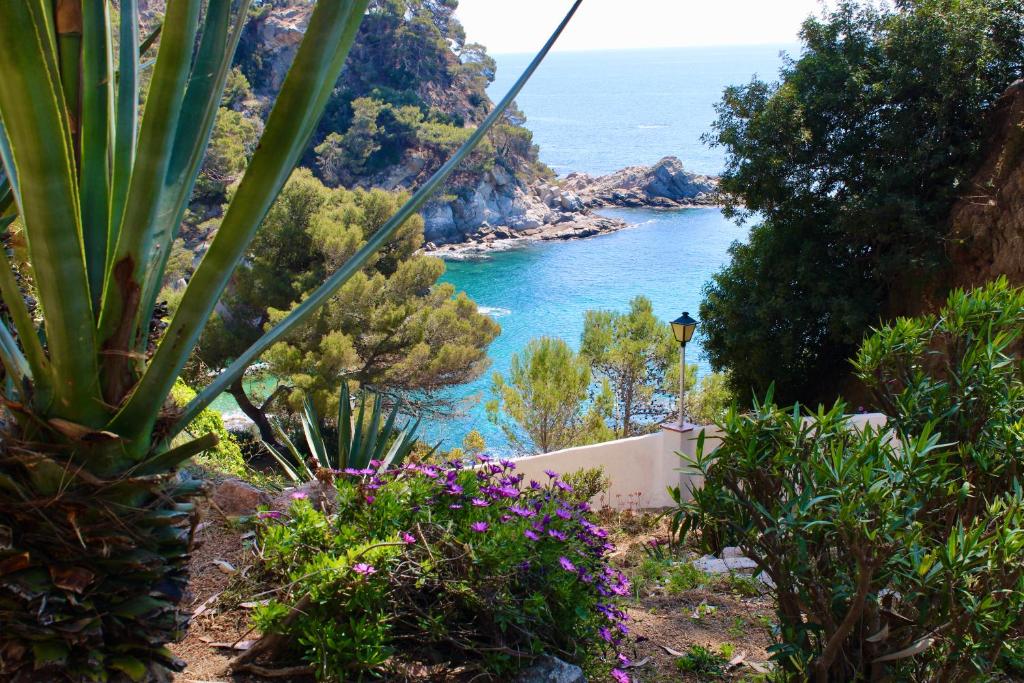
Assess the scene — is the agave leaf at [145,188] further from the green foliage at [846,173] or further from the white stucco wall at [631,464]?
the green foliage at [846,173]

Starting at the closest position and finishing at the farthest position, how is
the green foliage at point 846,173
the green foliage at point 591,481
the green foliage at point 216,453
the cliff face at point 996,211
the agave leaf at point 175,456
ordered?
the agave leaf at point 175,456
the green foliage at point 216,453
the green foliage at point 591,481
the cliff face at point 996,211
the green foliage at point 846,173

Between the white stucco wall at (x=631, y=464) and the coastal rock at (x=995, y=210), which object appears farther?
the coastal rock at (x=995, y=210)

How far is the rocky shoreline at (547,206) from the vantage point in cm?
4509

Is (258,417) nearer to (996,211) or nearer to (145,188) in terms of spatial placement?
(996,211)

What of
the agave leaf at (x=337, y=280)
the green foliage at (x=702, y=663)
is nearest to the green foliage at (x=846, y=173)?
the green foliage at (x=702, y=663)

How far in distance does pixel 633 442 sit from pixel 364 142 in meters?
40.8

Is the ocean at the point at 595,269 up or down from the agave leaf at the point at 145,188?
down

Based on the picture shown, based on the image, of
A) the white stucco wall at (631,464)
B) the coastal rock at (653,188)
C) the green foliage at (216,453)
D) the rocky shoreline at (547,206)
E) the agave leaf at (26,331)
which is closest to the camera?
the agave leaf at (26,331)

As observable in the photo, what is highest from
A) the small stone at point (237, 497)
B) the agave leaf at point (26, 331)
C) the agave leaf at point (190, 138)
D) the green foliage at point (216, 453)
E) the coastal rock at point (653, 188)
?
the agave leaf at point (190, 138)

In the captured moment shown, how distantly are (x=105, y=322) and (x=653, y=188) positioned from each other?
57.0 m

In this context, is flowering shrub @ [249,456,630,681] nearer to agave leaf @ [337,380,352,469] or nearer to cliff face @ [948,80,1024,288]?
agave leaf @ [337,380,352,469]

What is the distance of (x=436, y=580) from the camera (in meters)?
2.27

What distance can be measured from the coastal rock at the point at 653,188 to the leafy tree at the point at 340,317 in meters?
36.7

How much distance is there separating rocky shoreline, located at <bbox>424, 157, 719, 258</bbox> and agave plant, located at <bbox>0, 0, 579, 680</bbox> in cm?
4102
